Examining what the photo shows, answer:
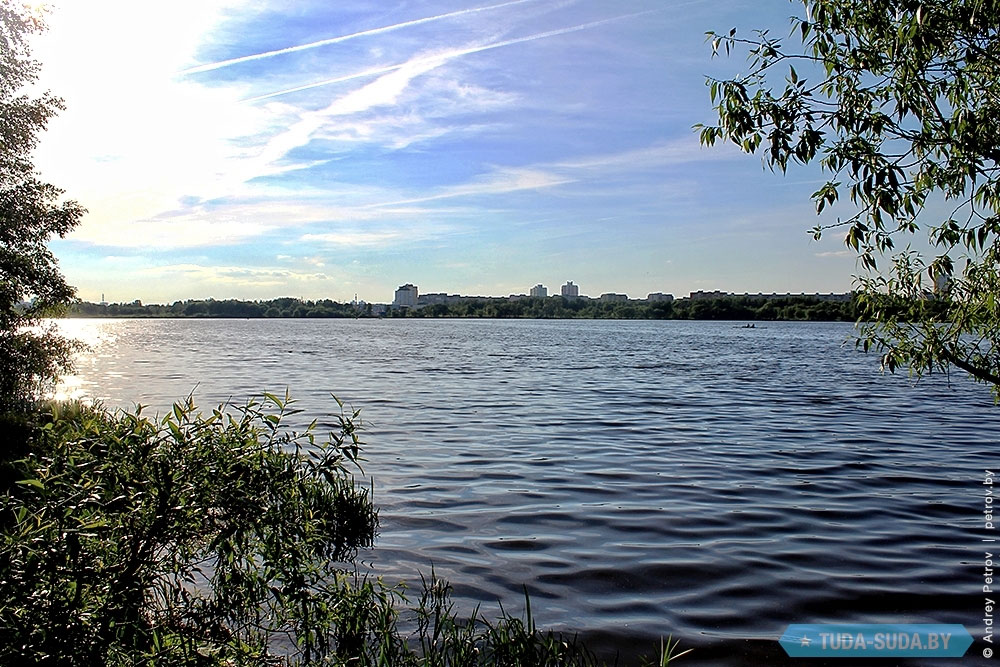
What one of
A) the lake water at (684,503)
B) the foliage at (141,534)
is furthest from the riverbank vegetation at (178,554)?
the lake water at (684,503)

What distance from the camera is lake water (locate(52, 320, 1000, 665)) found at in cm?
978

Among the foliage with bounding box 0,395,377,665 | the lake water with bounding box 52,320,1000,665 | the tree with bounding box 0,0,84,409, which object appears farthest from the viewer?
the tree with bounding box 0,0,84,409

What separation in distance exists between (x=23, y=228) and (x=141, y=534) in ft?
83.9

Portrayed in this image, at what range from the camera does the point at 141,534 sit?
545cm

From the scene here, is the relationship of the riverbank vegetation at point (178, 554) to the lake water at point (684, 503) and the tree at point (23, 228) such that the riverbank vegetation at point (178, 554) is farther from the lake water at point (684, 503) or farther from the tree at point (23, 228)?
the tree at point (23, 228)

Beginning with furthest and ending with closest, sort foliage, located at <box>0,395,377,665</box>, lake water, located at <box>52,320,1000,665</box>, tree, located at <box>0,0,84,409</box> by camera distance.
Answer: tree, located at <box>0,0,84,409</box> < lake water, located at <box>52,320,1000,665</box> < foliage, located at <box>0,395,377,665</box>

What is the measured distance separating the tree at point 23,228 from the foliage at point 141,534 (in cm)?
2337

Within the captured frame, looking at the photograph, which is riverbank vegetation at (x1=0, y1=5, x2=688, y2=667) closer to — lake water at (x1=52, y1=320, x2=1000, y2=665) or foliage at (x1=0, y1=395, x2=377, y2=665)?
foliage at (x1=0, y1=395, x2=377, y2=665)

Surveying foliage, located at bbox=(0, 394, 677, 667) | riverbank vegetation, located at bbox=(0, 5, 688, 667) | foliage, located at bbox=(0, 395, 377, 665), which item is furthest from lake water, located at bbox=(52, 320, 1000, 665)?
foliage, located at bbox=(0, 395, 377, 665)

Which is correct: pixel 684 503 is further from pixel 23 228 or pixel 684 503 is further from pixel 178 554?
pixel 23 228

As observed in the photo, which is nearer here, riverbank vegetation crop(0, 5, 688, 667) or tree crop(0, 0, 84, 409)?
riverbank vegetation crop(0, 5, 688, 667)

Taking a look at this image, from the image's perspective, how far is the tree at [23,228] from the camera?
84.1 ft

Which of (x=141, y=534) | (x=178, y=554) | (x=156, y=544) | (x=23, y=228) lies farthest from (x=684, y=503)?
(x=23, y=228)

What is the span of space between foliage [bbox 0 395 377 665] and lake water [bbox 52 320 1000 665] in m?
4.05
